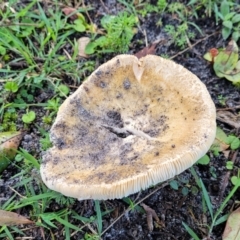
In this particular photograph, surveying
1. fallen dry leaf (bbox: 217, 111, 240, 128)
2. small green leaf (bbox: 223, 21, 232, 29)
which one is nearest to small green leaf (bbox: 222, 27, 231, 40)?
small green leaf (bbox: 223, 21, 232, 29)

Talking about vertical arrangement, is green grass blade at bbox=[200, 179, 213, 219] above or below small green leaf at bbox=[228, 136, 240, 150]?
below

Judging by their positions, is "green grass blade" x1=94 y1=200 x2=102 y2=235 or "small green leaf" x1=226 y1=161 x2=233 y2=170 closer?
"green grass blade" x1=94 y1=200 x2=102 y2=235

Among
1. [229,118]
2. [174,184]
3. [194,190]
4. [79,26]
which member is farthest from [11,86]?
[229,118]

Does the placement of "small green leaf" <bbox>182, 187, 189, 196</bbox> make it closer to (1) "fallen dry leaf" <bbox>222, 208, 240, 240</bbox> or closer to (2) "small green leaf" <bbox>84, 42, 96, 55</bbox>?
(1) "fallen dry leaf" <bbox>222, 208, 240, 240</bbox>

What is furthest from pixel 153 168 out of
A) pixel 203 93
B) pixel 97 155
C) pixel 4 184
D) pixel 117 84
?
pixel 4 184

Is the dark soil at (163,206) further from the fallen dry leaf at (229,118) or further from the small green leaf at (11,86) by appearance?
the small green leaf at (11,86)

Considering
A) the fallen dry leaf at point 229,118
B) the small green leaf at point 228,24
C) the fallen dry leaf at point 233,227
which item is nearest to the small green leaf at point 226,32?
the small green leaf at point 228,24
